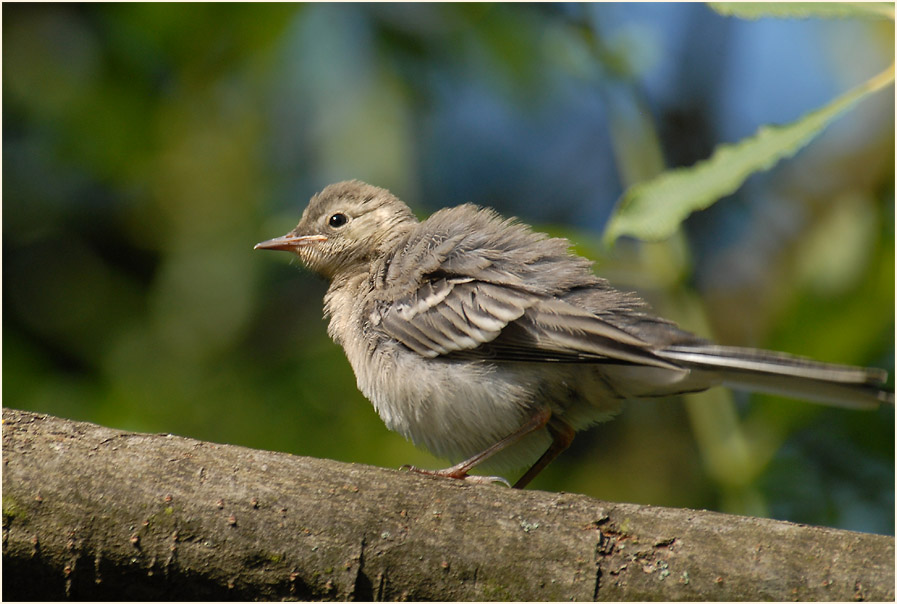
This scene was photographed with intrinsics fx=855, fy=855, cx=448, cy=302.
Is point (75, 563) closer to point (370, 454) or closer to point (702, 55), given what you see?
point (370, 454)

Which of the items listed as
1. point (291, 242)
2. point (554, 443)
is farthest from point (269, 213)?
point (554, 443)

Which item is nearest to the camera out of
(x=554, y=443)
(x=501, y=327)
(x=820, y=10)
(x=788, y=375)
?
(x=820, y=10)

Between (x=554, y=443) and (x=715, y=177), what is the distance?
8.31 ft

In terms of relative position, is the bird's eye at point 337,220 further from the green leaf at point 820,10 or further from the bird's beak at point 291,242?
the green leaf at point 820,10

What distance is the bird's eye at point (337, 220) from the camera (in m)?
5.75

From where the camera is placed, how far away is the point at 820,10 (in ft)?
7.69

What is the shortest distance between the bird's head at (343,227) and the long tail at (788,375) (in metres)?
Answer: 2.34

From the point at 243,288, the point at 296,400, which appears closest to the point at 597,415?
the point at 296,400

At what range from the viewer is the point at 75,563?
115 inches

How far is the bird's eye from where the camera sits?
18.9ft

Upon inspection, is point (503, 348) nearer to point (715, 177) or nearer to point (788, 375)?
point (788, 375)

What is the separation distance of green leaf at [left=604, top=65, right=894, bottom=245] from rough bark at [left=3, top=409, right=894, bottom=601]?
42.7 inches

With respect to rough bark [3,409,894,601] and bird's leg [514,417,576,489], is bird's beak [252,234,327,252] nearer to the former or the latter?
bird's leg [514,417,576,489]

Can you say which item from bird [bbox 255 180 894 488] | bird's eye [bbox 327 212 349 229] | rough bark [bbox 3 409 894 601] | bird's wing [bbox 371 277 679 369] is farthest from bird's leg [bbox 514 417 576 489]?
bird's eye [bbox 327 212 349 229]
